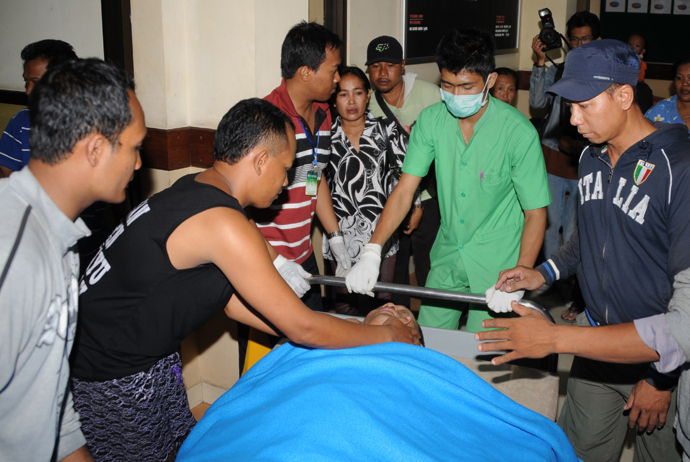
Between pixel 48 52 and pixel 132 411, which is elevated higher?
pixel 48 52

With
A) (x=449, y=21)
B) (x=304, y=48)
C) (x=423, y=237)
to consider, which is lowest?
(x=423, y=237)

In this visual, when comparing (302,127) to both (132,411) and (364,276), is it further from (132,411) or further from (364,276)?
(132,411)

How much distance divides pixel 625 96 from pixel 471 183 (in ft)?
2.77

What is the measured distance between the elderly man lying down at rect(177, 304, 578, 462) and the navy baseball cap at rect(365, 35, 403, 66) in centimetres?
208

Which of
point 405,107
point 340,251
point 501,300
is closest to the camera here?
point 501,300

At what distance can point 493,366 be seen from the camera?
212 cm

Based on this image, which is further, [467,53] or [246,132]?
[467,53]

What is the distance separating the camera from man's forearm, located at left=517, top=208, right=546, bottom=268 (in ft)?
7.78

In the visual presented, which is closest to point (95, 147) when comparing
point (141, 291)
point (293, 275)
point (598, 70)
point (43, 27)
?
point (141, 291)

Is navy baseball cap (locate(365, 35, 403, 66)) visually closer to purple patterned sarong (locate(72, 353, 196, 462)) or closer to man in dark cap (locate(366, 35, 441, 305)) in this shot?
man in dark cap (locate(366, 35, 441, 305))

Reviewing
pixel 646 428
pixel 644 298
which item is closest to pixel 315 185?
pixel 644 298

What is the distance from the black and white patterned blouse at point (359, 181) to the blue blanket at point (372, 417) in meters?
1.33

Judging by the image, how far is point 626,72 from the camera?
1769mm

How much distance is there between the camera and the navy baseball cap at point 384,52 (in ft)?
11.2
